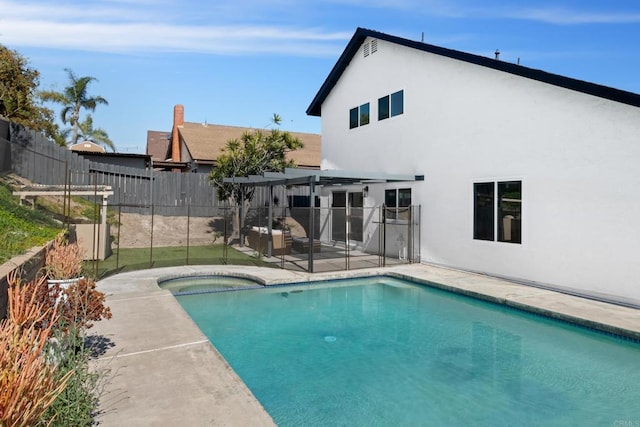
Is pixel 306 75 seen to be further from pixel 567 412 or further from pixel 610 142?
pixel 567 412

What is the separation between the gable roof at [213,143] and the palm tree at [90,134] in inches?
497

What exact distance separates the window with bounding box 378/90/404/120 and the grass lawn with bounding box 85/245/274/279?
7354 mm

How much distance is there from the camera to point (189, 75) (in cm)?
1914

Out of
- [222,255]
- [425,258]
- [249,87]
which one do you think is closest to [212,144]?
[249,87]

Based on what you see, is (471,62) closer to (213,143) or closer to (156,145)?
(213,143)

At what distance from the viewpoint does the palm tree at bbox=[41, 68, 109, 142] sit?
38.0 metres

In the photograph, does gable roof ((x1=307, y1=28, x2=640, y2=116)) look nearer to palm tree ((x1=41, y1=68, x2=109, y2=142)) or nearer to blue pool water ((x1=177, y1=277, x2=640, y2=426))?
blue pool water ((x1=177, y1=277, x2=640, y2=426))

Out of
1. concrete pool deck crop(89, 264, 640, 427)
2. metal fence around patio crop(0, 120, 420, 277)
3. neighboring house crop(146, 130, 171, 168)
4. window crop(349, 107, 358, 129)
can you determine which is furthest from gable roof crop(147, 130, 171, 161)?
concrete pool deck crop(89, 264, 640, 427)

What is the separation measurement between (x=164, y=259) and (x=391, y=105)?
400 inches

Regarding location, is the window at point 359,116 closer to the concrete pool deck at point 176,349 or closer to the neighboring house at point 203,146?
the concrete pool deck at point 176,349

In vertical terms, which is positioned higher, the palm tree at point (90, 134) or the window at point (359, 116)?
the palm tree at point (90, 134)

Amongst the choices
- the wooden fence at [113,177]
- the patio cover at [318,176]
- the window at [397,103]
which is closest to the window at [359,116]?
the window at [397,103]

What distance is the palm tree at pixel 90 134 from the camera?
127ft

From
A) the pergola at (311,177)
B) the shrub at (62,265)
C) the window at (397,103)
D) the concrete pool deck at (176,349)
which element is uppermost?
the window at (397,103)
